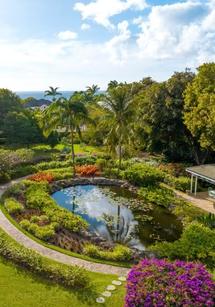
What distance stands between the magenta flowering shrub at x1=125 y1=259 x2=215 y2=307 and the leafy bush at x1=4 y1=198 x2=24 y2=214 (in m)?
10.2

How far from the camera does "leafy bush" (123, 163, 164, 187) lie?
2422 centimetres

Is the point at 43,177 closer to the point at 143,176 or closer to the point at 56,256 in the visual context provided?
the point at 143,176

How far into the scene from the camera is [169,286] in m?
8.98

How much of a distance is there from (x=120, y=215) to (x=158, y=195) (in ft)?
12.2

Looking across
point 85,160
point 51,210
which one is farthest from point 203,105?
point 51,210

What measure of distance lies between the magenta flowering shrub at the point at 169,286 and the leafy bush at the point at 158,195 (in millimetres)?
11354

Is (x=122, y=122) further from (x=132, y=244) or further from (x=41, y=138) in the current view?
(x=41, y=138)

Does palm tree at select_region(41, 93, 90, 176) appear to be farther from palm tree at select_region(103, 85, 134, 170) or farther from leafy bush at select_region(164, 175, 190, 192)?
leafy bush at select_region(164, 175, 190, 192)

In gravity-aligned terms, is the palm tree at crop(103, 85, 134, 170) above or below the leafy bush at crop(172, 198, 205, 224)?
above

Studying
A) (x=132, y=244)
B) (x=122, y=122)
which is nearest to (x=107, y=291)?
(x=132, y=244)

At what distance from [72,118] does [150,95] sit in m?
9.06

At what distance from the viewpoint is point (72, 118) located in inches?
994

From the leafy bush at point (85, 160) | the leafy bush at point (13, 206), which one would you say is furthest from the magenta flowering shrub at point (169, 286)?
the leafy bush at point (85, 160)

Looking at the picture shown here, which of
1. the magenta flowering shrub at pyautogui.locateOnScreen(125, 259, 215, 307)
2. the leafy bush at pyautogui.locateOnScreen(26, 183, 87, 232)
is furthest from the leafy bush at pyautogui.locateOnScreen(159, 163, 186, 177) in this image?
the magenta flowering shrub at pyautogui.locateOnScreen(125, 259, 215, 307)
